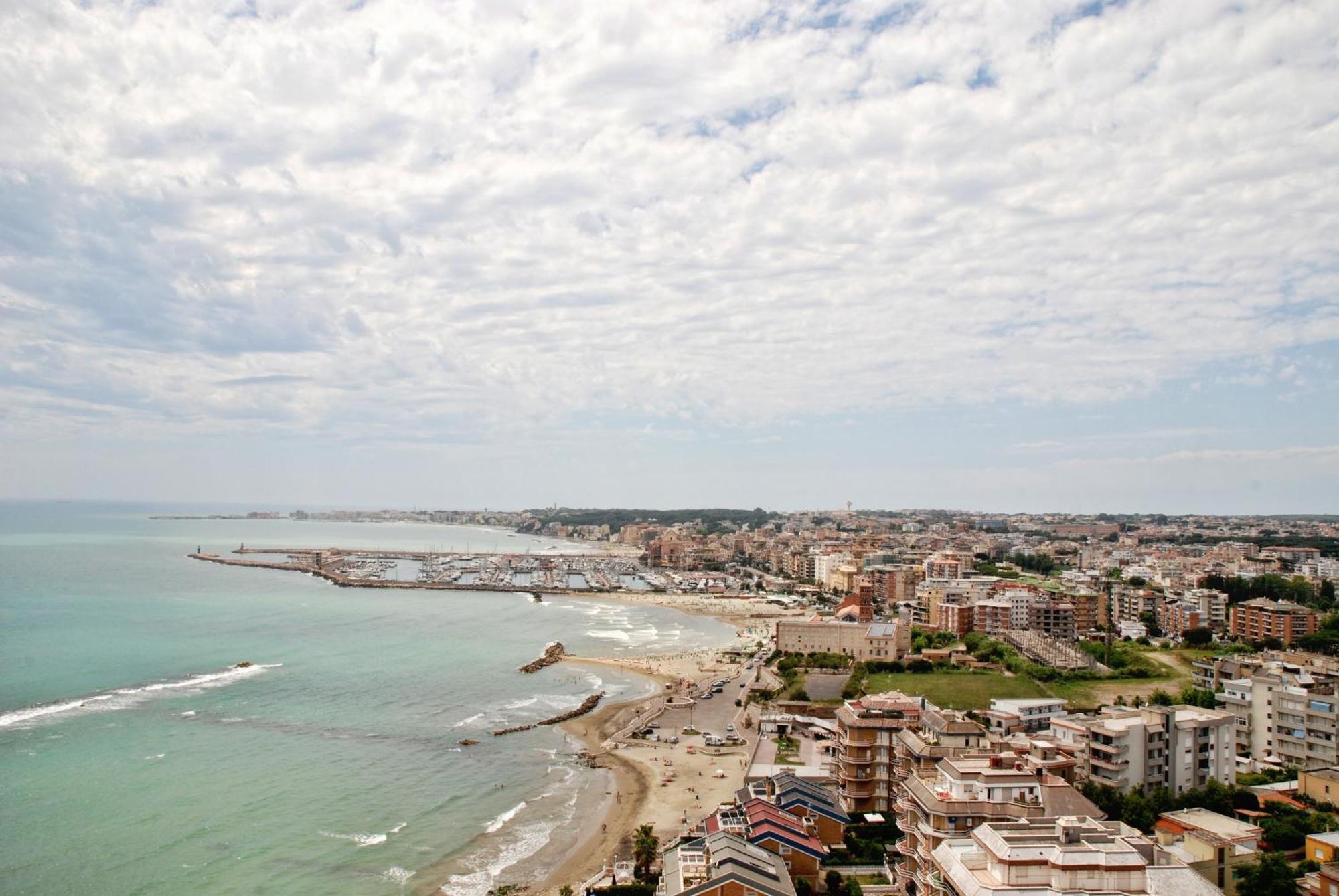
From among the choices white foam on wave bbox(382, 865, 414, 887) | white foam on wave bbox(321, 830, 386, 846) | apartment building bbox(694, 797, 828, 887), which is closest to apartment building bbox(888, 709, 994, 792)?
apartment building bbox(694, 797, 828, 887)

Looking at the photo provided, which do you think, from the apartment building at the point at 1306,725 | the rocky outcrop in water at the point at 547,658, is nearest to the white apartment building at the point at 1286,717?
the apartment building at the point at 1306,725

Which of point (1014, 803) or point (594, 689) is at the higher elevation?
point (1014, 803)

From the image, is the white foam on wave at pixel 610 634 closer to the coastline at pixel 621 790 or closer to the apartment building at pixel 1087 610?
the coastline at pixel 621 790

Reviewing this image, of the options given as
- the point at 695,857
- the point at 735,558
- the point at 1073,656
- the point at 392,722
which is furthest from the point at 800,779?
the point at 735,558

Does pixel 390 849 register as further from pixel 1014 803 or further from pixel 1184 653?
pixel 1184 653

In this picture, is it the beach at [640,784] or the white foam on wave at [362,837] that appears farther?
the white foam on wave at [362,837]

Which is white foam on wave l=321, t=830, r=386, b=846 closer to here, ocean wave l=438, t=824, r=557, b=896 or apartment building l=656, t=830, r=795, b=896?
ocean wave l=438, t=824, r=557, b=896
